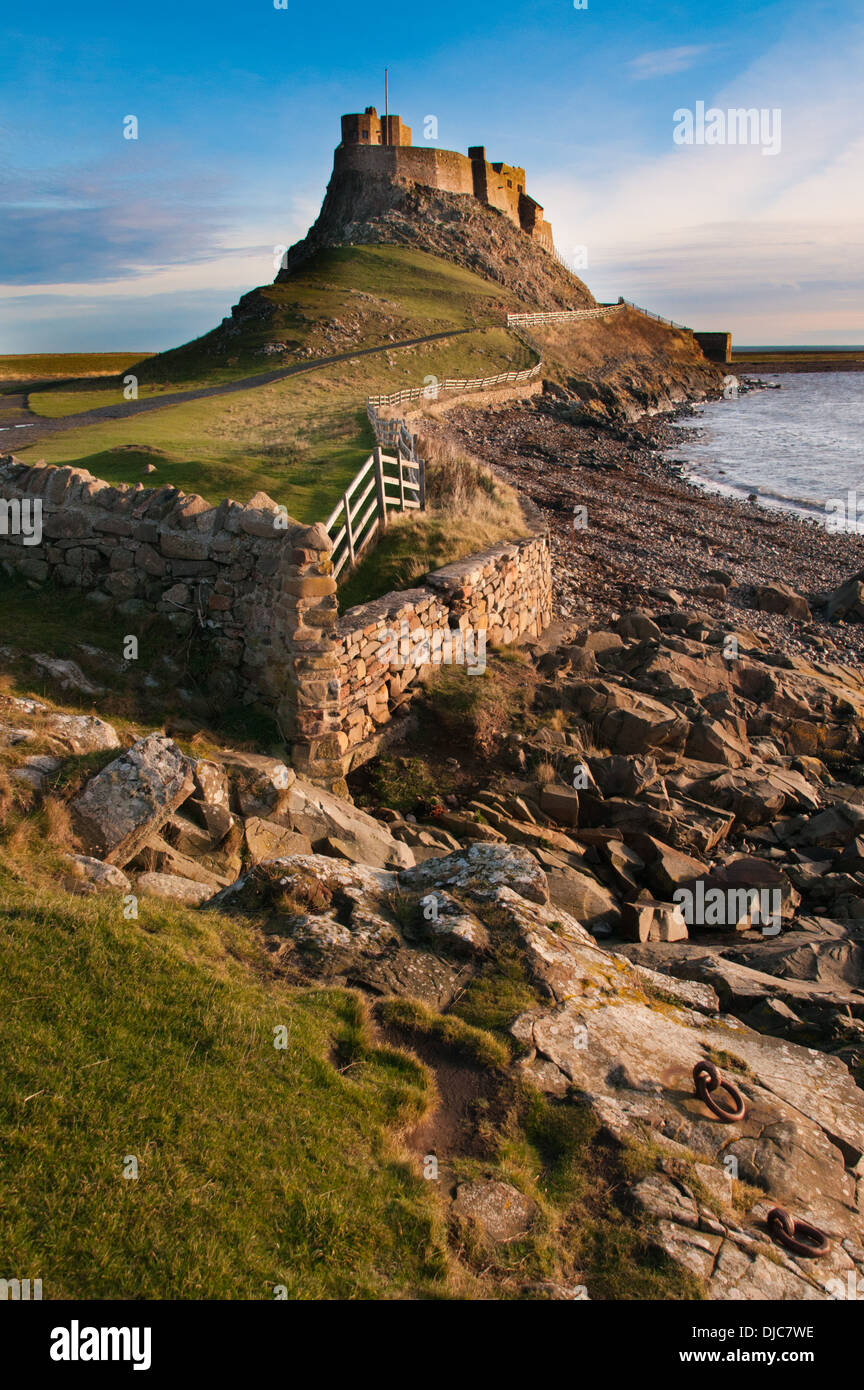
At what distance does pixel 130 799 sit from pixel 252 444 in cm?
1573

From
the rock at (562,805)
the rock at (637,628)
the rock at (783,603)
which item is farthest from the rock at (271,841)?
the rock at (783,603)

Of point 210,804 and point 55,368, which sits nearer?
point 210,804

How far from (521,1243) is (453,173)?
317 feet

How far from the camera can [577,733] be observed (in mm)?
11617

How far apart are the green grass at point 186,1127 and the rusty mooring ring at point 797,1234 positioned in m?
1.77

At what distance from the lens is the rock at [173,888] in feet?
20.3

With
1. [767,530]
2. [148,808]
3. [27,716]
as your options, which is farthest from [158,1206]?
[767,530]

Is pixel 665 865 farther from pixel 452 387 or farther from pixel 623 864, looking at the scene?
pixel 452 387

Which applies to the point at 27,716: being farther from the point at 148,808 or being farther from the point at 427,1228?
the point at 427,1228

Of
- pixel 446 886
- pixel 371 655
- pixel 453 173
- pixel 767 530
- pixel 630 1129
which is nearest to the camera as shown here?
pixel 630 1129

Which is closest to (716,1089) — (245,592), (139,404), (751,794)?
(751,794)

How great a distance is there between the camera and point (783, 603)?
777 inches

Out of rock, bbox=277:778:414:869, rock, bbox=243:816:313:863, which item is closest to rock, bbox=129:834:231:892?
rock, bbox=243:816:313:863

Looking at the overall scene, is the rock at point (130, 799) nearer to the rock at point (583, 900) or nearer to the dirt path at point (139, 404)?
the rock at point (583, 900)
